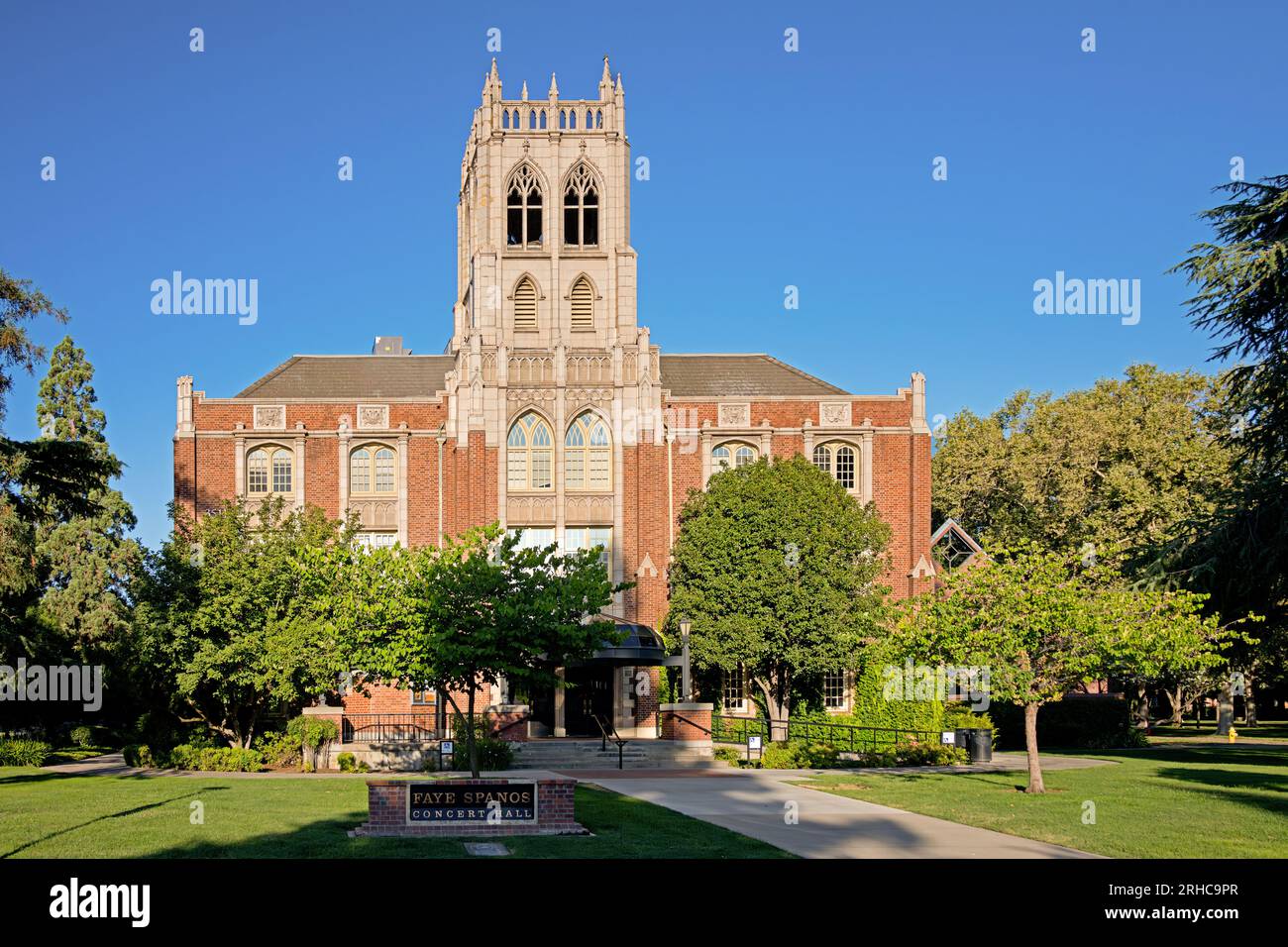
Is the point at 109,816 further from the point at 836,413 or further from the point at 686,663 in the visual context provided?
the point at 836,413

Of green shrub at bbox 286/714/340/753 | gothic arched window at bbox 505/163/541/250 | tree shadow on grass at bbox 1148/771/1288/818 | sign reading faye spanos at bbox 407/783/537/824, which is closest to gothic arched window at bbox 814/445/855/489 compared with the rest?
gothic arched window at bbox 505/163/541/250

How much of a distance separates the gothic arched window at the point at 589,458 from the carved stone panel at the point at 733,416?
14.1ft

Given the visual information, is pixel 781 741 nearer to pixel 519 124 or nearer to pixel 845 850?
pixel 845 850

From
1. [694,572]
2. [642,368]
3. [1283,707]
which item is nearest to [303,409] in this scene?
[642,368]

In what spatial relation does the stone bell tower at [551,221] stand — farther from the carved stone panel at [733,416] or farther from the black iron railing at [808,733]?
the black iron railing at [808,733]

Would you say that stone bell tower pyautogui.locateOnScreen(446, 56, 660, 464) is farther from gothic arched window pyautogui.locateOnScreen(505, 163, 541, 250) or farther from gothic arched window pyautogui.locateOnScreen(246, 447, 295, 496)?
gothic arched window pyautogui.locateOnScreen(246, 447, 295, 496)

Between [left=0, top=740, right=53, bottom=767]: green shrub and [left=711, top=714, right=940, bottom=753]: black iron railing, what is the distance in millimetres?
20349

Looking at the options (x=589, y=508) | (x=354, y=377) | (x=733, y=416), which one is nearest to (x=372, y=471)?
(x=354, y=377)

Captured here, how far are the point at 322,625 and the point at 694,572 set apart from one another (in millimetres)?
15067

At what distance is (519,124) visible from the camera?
173 feet

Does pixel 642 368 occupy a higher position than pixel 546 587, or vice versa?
pixel 642 368

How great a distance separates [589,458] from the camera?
49031mm
